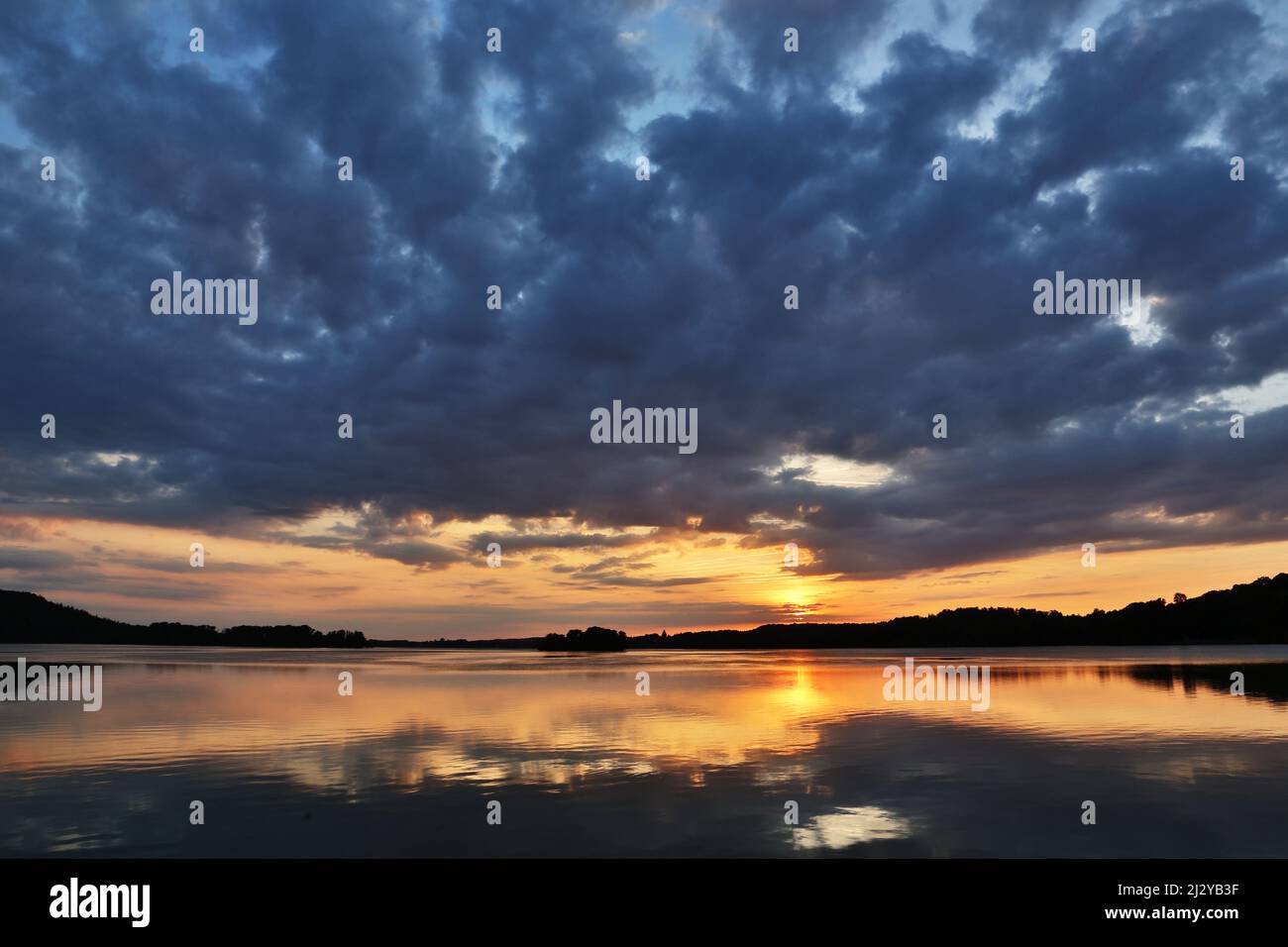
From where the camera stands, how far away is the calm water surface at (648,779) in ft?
58.3

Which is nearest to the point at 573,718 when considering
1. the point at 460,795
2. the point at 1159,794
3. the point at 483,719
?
the point at 483,719

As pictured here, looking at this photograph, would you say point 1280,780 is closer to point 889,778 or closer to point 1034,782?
point 1034,782

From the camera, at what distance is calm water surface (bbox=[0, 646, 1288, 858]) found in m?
17.8

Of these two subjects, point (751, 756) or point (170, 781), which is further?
point (751, 756)

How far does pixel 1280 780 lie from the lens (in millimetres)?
24062

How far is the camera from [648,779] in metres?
24.6
